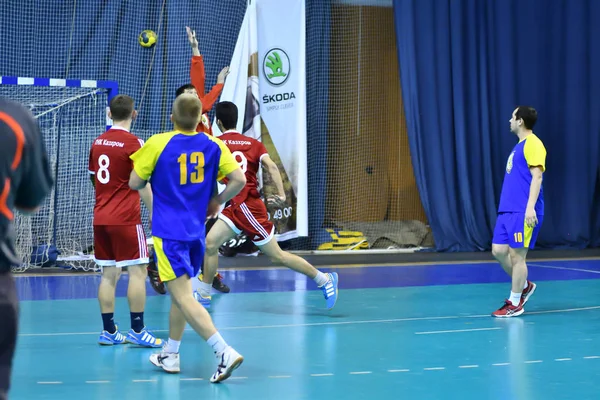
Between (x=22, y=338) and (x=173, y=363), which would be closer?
(x=173, y=363)

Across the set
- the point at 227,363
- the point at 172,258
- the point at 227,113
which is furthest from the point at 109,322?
the point at 227,113

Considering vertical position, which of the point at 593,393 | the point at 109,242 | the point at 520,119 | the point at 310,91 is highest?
the point at 310,91

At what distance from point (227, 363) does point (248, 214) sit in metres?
2.54

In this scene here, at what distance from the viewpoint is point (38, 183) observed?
2.36 m

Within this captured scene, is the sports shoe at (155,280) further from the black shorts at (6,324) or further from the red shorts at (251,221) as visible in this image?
the black shorts at (6,324)

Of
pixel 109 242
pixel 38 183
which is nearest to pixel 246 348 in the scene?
pixel 109 242

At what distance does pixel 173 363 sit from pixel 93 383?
1.60 feet

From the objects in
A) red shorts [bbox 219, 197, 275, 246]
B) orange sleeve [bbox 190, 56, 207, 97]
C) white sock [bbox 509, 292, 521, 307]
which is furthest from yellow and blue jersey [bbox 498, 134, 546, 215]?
orange sleeve [bbox 190, 56, 207, 97]

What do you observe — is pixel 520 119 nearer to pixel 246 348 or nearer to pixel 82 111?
pixel 246 348

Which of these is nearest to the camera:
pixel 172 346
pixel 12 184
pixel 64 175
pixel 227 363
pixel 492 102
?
pixel 12 184

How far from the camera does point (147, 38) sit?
456 inches

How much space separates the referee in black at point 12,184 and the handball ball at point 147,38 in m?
9.52

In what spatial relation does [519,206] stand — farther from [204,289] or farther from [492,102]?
[492,102]

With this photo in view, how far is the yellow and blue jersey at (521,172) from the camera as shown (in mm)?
7137
